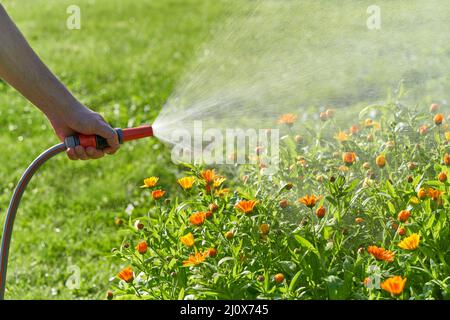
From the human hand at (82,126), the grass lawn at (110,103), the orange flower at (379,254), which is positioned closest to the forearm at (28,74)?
the human hand at (82,126)

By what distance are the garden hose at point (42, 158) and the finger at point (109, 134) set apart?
0.02 m

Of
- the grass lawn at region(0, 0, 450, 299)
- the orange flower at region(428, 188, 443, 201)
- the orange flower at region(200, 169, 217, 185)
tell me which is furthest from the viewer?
the grass lawn at region(0, 0, 450, 299)

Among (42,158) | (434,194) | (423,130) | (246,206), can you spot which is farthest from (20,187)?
(423,130)

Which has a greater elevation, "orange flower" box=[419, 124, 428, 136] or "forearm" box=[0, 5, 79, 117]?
"forearm" box=[0, 5, 79, 117]

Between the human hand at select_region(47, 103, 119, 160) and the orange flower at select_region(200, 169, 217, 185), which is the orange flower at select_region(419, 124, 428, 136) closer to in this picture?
the orange flower at select_region(200, 169, 217, 185)

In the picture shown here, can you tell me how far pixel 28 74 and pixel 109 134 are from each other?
30 cm

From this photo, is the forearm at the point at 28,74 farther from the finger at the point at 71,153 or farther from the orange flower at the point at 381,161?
the orange flower at the point at 381,161

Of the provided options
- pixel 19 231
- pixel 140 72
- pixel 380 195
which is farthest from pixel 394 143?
pixel 140 72

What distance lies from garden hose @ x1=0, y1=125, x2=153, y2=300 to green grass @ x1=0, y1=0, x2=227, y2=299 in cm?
127

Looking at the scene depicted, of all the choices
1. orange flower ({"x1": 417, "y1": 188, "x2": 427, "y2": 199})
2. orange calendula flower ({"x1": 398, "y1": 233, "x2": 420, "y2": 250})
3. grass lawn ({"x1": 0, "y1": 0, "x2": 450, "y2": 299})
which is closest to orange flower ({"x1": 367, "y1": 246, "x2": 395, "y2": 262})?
orange calendula flower ({"x1": 398, "y1": 233, "x2": 420, "y2": 250})

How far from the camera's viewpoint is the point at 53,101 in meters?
2.23

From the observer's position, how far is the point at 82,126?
2.22 meters

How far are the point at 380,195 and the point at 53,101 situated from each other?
1169 mm

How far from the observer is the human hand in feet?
7.29
